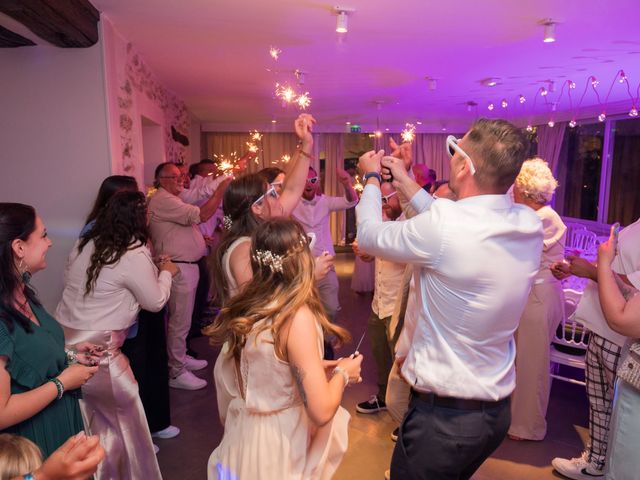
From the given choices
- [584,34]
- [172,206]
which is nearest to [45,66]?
[172,206]

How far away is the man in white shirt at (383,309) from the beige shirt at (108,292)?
1290 millimetres

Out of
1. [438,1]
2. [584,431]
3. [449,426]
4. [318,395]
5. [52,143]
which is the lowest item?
[584,431]

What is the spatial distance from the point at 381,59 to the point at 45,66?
2.62 metres

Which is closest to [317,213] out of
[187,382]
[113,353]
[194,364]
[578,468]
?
[194,364]

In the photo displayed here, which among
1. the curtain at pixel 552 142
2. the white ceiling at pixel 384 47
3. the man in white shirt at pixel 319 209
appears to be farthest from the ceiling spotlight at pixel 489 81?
the curtain at pixel 552 142

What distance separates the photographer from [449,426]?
1.43 metres

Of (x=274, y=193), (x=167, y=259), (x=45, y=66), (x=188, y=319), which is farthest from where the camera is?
(x=188, y=319)

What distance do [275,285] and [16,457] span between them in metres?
0.77

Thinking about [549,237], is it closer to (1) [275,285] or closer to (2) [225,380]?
(1) [275,285]

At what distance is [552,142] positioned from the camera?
7.99 metres

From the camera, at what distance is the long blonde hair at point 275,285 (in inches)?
56.6

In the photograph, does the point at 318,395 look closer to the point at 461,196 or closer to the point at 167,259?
the point at 461,196

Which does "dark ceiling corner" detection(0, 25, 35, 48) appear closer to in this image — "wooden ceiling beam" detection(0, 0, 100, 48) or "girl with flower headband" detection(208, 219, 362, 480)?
"wooden ceiling beam" detection(0, 0, 100, 48)

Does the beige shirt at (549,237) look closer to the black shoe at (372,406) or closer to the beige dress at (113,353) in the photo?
the black shoe at (372,406)
